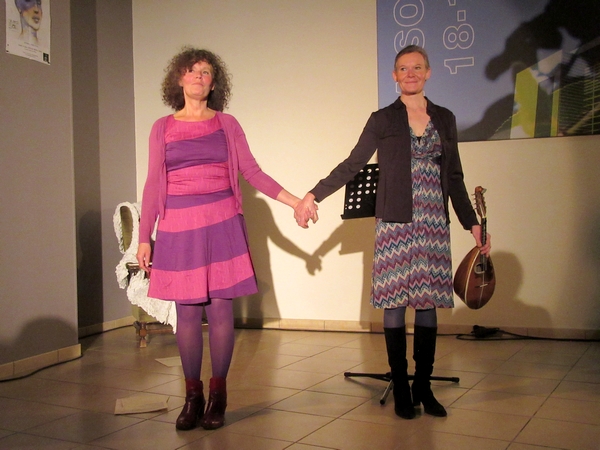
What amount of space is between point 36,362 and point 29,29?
1.82m

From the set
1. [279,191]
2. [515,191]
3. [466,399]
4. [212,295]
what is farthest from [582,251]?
[212,295]

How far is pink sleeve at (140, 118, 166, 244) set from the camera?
251 cm

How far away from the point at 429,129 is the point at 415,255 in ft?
1.70

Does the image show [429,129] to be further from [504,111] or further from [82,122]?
[82,122]

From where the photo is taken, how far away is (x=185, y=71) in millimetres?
2586

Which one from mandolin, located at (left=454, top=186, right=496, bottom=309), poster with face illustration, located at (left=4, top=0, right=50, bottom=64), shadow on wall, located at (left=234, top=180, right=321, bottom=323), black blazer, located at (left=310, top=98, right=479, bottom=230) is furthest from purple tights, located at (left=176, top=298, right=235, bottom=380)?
shadow on wall, located at (left=234, top=180, right=321, bottom=323)

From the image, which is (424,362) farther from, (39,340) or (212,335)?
(39,340)

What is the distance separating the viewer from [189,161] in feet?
8.22

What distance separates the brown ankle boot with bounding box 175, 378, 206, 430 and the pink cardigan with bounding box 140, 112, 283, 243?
59 cm

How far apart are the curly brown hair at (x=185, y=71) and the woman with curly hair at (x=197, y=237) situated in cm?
2

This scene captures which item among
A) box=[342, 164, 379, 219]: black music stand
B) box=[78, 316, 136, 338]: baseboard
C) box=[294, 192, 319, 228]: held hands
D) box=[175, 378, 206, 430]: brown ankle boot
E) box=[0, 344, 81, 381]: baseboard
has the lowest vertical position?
box=[78, 316, 136, 338]: baseboard

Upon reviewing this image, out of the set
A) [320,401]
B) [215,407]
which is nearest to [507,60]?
[320,401]

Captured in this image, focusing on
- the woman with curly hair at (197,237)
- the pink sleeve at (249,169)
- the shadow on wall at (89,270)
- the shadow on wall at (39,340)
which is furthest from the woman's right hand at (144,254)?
the shadow on wall at (89,270)

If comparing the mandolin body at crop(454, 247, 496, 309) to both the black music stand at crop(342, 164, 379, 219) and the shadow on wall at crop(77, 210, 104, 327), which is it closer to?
the black music stand at crop(342, 164, 379, 219)
